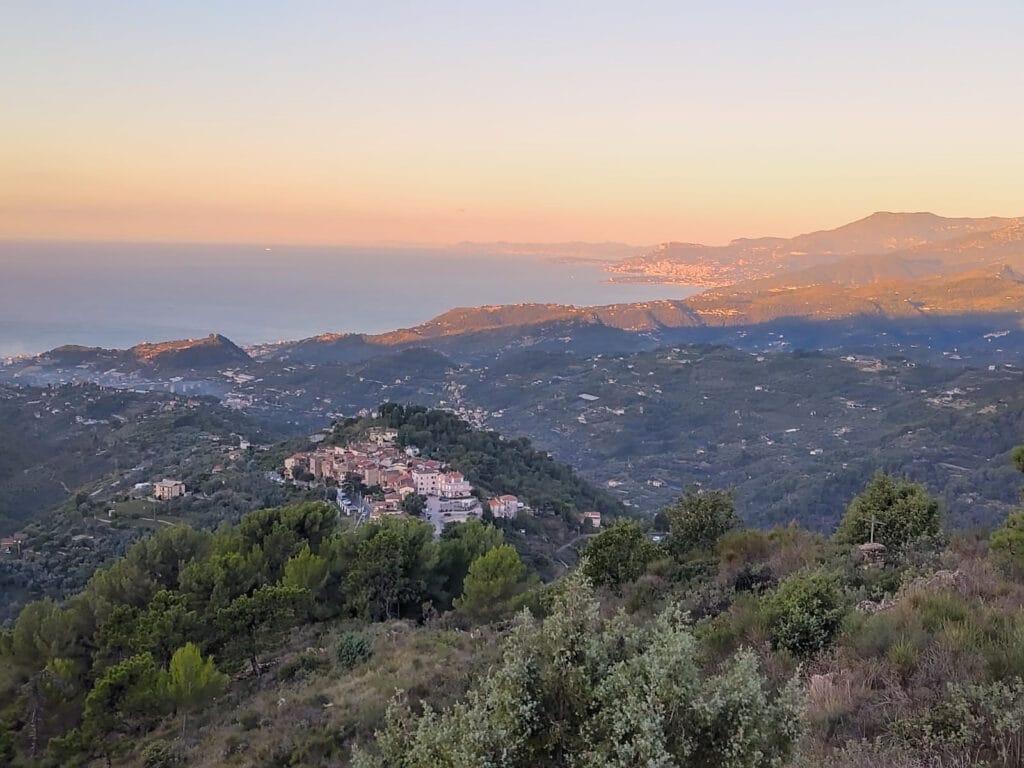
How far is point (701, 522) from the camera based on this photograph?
11.6 m

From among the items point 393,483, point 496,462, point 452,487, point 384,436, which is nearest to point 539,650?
point 452,487

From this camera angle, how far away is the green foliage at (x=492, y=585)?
13.0 meters

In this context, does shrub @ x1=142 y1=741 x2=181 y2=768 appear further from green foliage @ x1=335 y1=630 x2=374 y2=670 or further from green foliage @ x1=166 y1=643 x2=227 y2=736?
green foliage @ x1=335 y1=630 x2=374 y2=670

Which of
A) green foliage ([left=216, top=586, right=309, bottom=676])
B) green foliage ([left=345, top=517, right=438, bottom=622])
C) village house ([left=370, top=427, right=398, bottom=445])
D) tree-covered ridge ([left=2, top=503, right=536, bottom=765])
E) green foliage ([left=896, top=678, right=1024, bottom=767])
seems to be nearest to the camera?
green foliage ([left=896, top=678, right=1024, bottom=767])

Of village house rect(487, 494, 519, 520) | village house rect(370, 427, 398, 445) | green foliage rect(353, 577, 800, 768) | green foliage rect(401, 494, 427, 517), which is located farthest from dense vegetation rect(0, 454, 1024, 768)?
village house rect(370, 427, 398, 445)

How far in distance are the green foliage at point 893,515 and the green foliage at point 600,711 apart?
8106mm

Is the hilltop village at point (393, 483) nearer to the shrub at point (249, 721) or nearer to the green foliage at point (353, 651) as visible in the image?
the green foliage at point (353, 651)

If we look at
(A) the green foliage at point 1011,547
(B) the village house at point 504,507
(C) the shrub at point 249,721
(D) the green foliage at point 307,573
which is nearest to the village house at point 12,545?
(D) the green foliage at point 307,573

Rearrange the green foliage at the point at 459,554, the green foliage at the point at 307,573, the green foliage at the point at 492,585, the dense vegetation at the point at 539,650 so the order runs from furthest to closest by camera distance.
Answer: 1. the green foliage at the point at 459,554
2. the green foliage at the point at 307,573
3. the green foliage at the point at 492,585
4. the dense vegetation at the point at 539,650

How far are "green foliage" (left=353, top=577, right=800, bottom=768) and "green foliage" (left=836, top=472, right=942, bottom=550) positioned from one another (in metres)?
8.11

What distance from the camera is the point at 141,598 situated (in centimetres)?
1333

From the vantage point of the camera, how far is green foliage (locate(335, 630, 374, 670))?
981 centimetres

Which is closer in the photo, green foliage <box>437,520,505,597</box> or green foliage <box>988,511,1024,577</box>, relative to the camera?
green foliage <box>988,511,1024,577</box>

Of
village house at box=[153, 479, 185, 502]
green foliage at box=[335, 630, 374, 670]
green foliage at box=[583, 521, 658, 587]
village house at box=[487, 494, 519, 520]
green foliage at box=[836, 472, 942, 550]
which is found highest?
green foliage at box=[836, 472, 942, 550]
